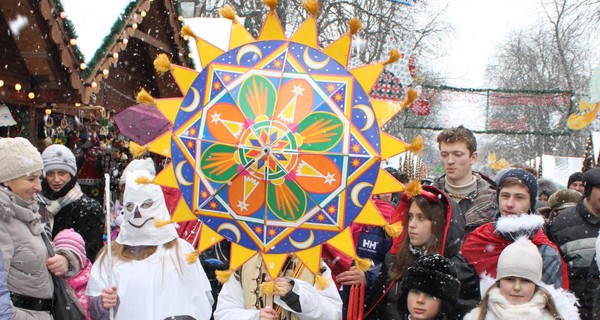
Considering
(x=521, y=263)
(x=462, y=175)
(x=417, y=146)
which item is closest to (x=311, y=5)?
(x=417, y=146)

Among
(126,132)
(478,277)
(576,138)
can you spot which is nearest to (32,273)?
(478,277)

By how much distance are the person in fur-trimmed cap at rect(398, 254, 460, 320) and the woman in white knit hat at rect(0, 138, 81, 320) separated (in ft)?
6.77

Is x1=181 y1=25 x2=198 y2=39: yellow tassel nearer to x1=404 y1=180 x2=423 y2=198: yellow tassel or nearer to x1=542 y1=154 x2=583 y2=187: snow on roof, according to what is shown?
x1=404 y1=180 x2=423 y2=198: yellow tassel

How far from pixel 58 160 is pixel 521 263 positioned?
12.0ft

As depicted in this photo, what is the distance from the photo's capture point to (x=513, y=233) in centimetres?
459

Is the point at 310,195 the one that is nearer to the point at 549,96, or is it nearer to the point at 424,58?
the point at 549,96

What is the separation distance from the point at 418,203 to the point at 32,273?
233 cm

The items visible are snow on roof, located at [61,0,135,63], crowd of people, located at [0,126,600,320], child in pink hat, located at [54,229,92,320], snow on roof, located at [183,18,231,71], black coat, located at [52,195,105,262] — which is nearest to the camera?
crowd of people, located at [0,126,600,320]

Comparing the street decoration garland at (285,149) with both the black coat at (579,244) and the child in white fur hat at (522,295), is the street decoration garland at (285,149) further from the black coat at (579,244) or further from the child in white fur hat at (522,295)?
the black coat at (579,244)

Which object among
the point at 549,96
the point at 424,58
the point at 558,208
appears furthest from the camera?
the point at 424,58

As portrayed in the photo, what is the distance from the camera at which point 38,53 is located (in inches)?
335

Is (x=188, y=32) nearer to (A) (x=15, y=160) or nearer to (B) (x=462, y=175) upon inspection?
(A) (x=15, y=160)

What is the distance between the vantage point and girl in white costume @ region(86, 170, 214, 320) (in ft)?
15.5

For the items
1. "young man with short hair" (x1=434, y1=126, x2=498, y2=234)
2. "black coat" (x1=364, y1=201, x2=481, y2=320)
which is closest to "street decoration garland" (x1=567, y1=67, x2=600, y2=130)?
"young man with short hair" (x1=434, y1=126, x2=498, y2=234)
